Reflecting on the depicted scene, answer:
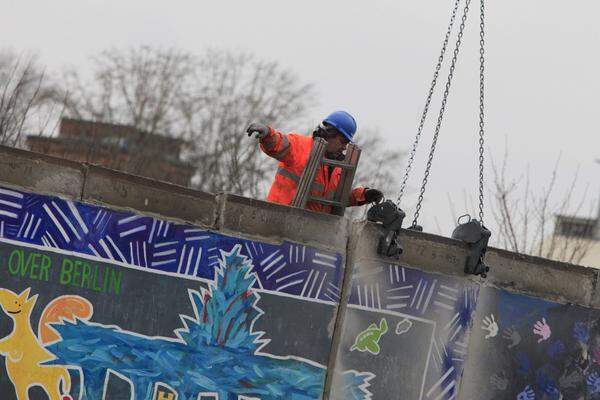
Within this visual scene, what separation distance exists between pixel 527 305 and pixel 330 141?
205 centimetres

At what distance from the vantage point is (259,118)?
46312 mm

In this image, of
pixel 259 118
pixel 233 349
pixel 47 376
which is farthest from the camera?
pixel 259 118

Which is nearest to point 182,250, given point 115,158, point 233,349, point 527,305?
point 233,349

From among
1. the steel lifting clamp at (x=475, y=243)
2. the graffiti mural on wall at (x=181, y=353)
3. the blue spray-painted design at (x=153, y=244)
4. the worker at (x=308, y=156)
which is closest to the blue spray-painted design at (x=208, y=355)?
the graffiti mural on wall at (x=181, y=353)

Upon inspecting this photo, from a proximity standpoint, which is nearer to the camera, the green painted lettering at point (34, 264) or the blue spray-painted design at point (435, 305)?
the green painted lettering at point (34, 264)

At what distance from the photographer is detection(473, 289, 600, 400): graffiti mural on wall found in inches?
345

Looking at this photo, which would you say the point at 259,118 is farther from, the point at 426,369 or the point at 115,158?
the point at 426,369

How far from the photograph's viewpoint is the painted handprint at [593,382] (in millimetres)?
9094

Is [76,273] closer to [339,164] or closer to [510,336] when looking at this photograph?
[339,164]

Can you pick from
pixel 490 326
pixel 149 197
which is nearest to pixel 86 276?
pixel 149 197

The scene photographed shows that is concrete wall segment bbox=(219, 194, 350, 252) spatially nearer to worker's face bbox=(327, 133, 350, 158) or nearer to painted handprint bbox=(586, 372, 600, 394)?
worker's face bbox=(327, 133, 350, 158)

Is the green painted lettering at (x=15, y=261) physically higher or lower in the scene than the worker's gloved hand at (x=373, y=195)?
lower

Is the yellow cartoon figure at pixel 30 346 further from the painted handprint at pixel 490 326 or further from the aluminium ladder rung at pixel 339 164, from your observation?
the painted handprint at pixel 490 326

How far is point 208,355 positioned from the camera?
761 centimetres
